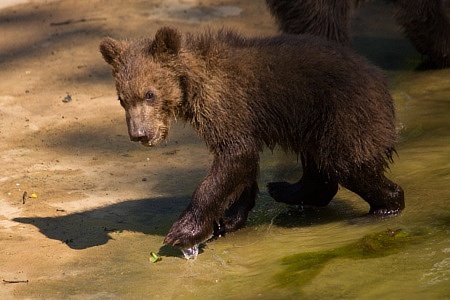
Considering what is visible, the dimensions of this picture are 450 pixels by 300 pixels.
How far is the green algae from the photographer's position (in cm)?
591

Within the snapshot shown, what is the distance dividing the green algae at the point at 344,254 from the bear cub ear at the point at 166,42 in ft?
5.21

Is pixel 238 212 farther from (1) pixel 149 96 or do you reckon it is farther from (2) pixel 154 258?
(1) pixel 149 96

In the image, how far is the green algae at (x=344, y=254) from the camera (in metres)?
5.91

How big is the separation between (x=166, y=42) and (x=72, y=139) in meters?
2.91

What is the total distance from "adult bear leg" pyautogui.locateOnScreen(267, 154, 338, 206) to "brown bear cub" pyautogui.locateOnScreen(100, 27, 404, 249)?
364mm

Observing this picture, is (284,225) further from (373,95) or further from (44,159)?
(44,159)

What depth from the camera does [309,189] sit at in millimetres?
7223

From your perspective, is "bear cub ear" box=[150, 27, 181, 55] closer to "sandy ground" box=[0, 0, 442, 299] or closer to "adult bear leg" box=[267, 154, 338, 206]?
"adult bear leg" box=[267, 154, 338, 206]

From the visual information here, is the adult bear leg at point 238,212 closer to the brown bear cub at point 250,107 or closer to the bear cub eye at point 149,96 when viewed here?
the brown bear cub at point 250,107

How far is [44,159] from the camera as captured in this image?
8.70 m

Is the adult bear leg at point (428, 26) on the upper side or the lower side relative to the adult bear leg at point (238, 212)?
upper

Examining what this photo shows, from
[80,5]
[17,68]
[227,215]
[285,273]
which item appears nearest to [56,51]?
[17,68]

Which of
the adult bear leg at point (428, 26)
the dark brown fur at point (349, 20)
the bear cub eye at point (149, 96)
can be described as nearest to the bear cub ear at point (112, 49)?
the bear cub eye at point (149, 96)

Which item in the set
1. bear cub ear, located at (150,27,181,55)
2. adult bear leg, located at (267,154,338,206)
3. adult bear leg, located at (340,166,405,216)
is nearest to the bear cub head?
bear cub ear, located at (150,27,181,55)
